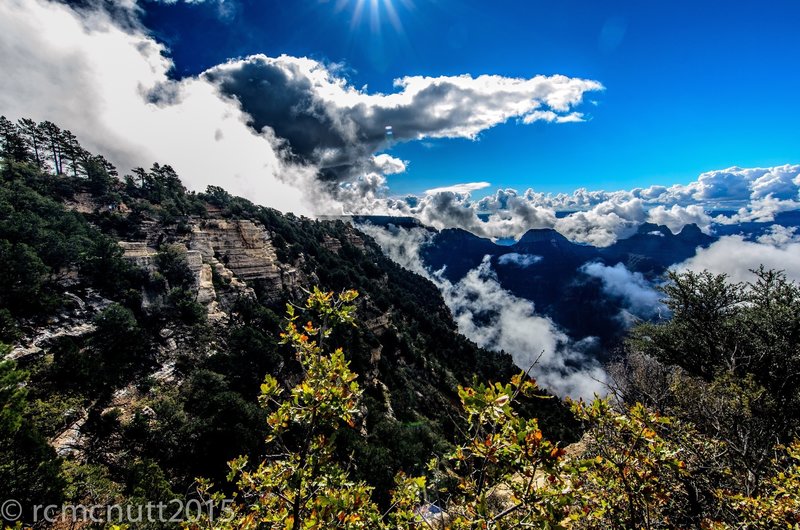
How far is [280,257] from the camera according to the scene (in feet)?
268

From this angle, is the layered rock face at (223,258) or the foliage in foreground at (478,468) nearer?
the foliage in foreground at (478,468)

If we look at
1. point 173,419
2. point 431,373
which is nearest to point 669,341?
point 173,419

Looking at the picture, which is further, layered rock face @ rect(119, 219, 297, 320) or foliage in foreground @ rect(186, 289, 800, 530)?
layered rock face @ rect(119, 219, 297, 320)

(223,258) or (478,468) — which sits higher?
(223,258)

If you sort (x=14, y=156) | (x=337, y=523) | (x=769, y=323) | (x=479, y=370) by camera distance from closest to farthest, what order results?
(x=337, y=523)
(x=769, y=323)
(x=14, y=156)
(x=479, y=370)

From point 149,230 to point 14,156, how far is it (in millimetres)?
35836

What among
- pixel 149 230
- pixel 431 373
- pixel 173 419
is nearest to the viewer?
pixel 173 419

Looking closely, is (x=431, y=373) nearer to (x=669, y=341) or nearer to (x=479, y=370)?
(x=479, y=370)

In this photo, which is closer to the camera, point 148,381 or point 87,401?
point 87,401

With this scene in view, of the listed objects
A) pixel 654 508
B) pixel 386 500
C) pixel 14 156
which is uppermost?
pixel 14 156

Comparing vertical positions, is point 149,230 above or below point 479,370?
above

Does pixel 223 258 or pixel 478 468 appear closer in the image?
pixel 478 468

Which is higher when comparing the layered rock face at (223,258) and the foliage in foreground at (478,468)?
the layered rock face at (223,258)

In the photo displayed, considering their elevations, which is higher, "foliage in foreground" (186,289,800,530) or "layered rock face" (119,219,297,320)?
"layered rock face" (119,219,297,320)
